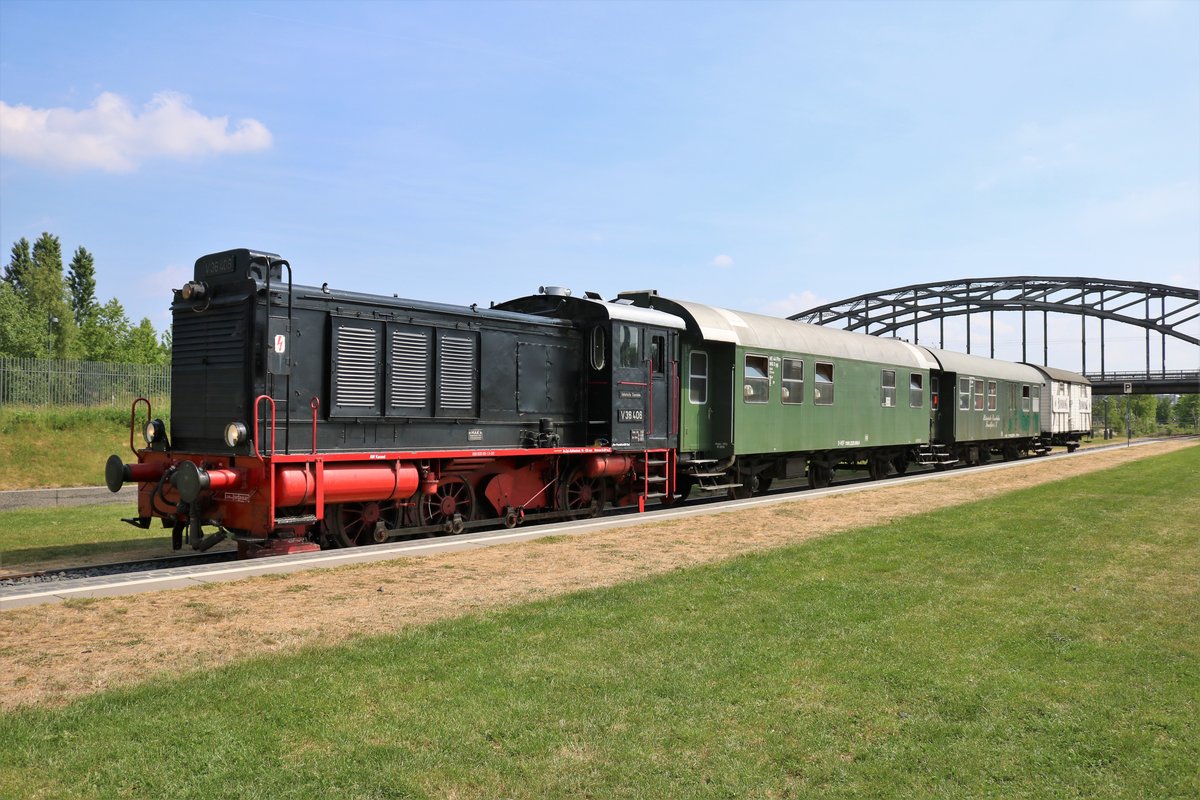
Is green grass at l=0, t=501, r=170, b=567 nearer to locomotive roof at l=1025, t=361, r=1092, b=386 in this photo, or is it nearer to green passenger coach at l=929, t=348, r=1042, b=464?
green passenger coach at l=929, t=348, r=1042, b=464

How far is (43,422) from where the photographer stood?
30.1 meters

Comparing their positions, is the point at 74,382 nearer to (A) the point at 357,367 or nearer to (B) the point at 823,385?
(A) the point at 357,367

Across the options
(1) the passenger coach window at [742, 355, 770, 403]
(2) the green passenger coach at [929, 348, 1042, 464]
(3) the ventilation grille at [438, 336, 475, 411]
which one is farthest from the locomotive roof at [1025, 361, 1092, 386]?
(3) the ventilation grille at [438, 336, 475, 411]

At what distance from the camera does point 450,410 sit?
13586 mm

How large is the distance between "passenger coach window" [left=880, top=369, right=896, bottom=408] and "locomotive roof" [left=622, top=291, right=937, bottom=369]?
424 mm

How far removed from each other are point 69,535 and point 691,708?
13.3 metres

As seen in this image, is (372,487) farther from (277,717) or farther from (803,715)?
(803,715)

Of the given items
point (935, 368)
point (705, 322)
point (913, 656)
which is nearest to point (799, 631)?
point (913, 656)

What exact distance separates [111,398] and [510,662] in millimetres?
32735

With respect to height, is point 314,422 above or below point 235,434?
above

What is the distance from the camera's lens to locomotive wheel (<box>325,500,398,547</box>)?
12.1 m

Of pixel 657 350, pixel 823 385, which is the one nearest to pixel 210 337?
pixel 657 350

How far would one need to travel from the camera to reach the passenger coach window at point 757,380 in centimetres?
1898

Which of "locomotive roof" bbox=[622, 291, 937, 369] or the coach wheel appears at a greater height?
"locomotive roof" bbox=[622, 291, 937, 369]
